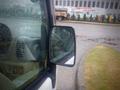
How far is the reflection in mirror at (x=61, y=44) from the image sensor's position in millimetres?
579

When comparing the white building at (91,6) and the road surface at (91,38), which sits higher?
the white building at (91,6)

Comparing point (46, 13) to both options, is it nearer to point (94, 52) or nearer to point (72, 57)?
point (72, 57)

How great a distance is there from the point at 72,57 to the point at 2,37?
0.26 metres

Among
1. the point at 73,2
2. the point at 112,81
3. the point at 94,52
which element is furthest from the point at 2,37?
the point at 94,52

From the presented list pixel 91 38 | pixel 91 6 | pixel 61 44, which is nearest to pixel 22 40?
pixel 61 44

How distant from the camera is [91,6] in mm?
3684

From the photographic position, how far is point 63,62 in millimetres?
618

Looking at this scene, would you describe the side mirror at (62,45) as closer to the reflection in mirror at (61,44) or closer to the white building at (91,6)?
the reflection in mirror at (61,44)

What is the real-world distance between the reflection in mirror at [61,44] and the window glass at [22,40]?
1.1 inches

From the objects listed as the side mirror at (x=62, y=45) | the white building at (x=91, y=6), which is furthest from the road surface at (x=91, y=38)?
the side mirror at (x=62, y=45)

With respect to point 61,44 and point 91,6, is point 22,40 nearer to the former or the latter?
point 61,44

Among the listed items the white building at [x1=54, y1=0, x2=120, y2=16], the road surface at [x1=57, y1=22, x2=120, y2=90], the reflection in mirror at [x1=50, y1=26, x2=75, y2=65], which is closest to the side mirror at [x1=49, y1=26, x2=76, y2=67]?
the reflection in mirror at [x1=50, y1=26, x2=75, y2=65]

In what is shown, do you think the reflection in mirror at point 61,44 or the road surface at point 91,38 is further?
the road surface at point 91,38

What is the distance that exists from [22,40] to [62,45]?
15 centimetres
